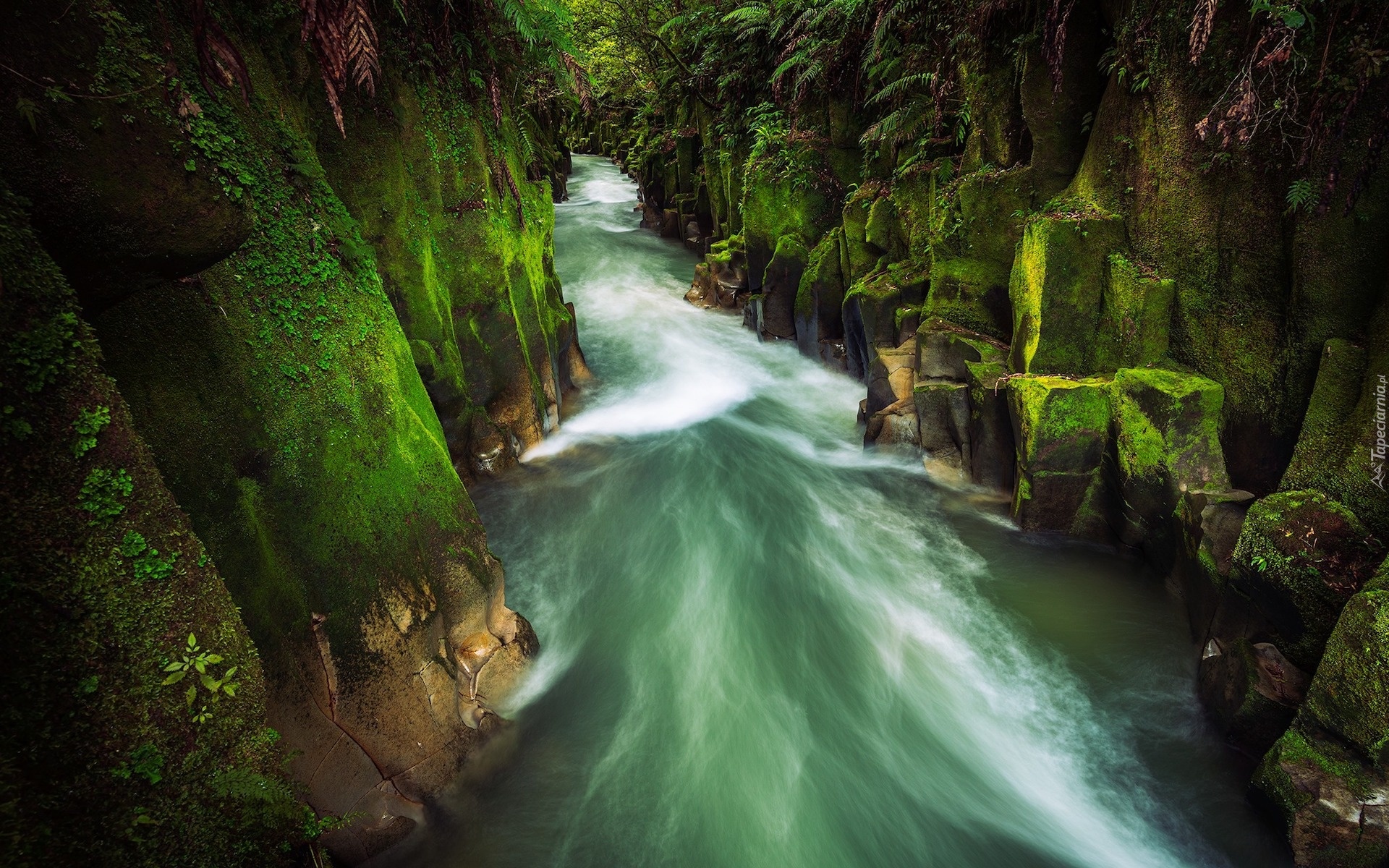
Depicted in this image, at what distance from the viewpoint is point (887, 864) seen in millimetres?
4004

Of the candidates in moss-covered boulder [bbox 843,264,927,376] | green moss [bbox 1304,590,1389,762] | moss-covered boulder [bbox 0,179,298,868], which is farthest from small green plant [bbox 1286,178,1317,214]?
moss-covered boulder [bbox 0,179,298,868]

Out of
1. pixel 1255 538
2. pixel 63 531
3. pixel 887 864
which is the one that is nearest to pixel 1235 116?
pixel 1255 538

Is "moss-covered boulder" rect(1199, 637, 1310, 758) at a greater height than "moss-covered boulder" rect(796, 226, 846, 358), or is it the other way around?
"moss-covered boulder" rect(796, 226, 846, 358)

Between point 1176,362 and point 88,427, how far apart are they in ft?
24.0

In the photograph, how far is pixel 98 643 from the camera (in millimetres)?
2104

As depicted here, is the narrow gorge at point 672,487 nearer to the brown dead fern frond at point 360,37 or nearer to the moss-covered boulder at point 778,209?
the brown dead fern frond at point 360,37

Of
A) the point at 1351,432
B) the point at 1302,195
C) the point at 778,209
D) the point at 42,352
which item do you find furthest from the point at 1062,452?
the point at 778,209

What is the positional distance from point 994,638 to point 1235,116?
4.45 m

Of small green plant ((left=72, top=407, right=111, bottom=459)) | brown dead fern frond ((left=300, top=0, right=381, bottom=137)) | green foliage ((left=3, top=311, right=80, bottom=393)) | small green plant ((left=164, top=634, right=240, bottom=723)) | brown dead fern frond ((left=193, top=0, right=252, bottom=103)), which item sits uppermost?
brown dead fern frond ((left=300, top=0, right=381, bottom=137))

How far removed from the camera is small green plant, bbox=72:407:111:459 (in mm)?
2139

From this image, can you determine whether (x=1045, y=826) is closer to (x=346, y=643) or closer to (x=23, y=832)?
(x=346, y=643)

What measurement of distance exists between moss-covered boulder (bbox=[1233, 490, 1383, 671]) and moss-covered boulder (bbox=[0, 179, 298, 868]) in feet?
19.1

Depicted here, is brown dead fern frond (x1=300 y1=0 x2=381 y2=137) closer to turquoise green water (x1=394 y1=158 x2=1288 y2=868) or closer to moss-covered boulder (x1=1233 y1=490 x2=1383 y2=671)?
turquoise green water (x1=394 y1=158 x2=1288 y2=868)

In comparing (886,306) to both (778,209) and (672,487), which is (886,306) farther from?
(672,487)
